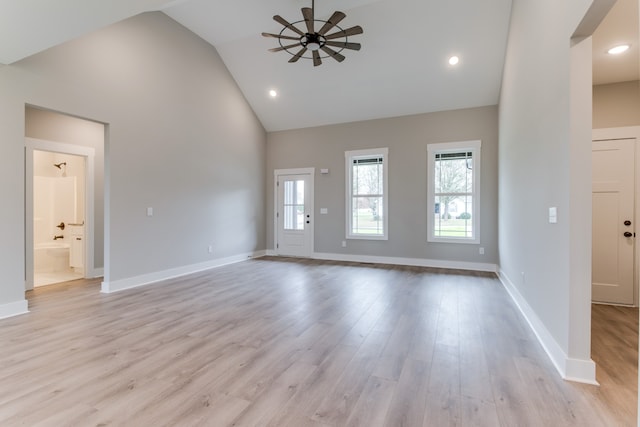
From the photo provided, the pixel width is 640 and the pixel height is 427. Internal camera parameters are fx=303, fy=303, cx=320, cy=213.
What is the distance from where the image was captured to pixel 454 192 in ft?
20.0

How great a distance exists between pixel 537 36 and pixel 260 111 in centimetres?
565

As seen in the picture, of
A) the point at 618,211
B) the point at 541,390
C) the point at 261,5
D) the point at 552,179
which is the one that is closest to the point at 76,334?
the point at 541,390

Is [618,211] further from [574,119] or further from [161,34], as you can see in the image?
[161,34]

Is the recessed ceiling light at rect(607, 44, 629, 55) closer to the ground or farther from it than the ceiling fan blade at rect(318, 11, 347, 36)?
closer to the ground

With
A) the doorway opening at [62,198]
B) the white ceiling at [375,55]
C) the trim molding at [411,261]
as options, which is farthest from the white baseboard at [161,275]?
the white ceiling at [375,55]

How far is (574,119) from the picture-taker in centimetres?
202

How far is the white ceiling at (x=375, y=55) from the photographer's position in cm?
449

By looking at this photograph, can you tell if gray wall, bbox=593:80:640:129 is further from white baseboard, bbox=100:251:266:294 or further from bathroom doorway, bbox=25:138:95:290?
bathroom doorway, bbox=25:138:95:290

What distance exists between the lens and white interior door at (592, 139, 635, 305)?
12.1 feet

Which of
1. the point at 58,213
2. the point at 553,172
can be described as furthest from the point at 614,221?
the point at 58,213

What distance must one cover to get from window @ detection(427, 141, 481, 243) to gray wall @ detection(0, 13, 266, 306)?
164 inches

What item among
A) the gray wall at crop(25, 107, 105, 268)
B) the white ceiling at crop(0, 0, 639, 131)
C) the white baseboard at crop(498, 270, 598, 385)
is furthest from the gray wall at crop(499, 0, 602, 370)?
the gray wall at crop(25, 107, 105, 268)

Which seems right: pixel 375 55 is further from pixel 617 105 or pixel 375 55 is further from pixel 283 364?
pixel 283 364

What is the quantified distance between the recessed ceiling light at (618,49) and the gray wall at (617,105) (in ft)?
2.79
